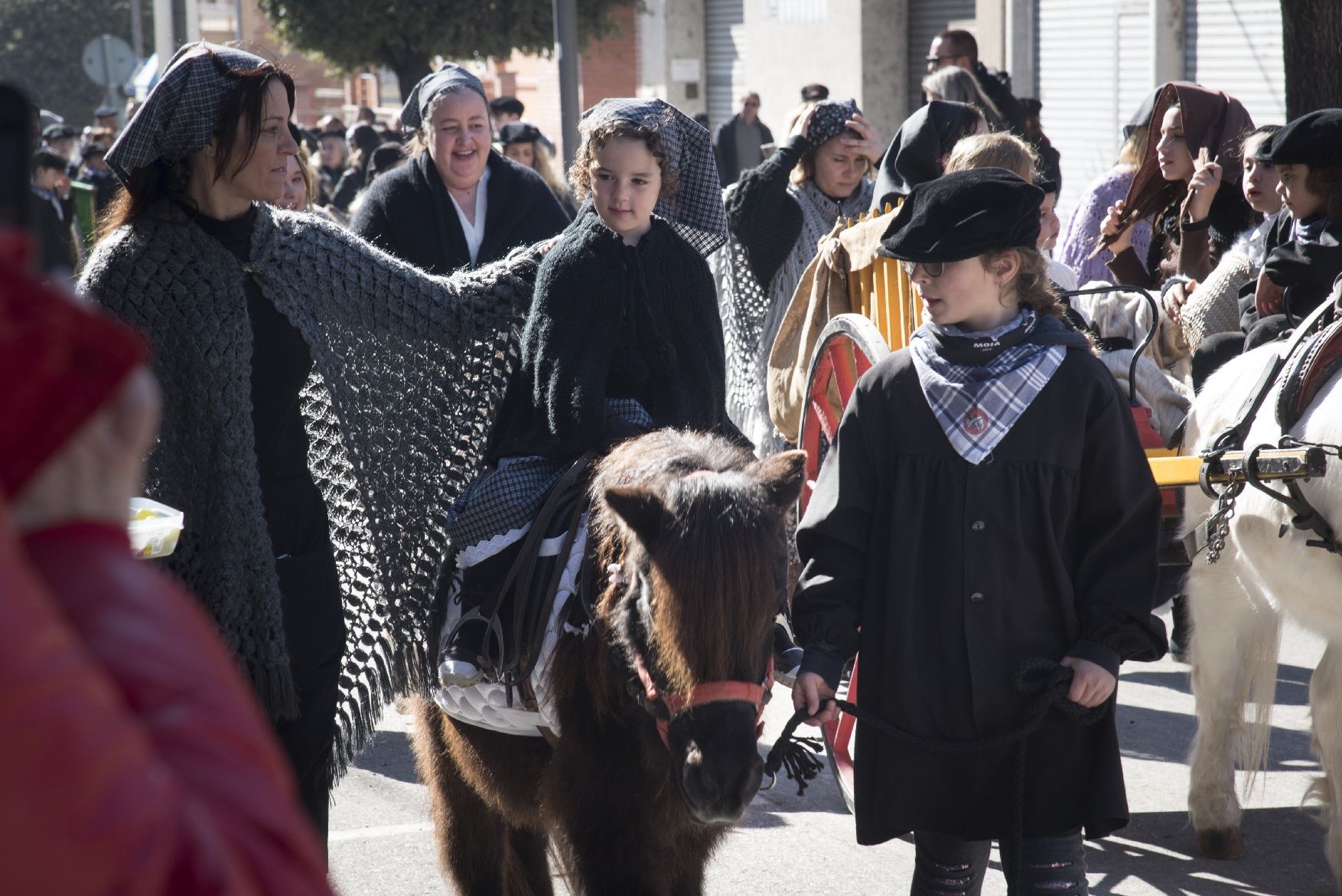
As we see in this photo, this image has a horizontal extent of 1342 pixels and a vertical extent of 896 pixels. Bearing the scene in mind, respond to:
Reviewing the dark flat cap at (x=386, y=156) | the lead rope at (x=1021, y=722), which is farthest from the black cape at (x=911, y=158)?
the dark flat cap at (x=386, y=156)

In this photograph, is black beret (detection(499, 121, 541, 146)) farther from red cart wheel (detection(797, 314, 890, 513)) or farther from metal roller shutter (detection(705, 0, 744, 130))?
metal roller shutter (detection(705, 0, 744, 130))

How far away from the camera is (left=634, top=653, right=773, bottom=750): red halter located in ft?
7.90

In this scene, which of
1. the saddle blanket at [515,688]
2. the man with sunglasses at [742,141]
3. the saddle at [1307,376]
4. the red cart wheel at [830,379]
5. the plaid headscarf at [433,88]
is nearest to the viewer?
the saddle blanket at [515,688]

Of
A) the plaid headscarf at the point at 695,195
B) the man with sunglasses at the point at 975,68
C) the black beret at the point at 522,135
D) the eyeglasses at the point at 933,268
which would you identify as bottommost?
the eyeglasses at the point at 933,268

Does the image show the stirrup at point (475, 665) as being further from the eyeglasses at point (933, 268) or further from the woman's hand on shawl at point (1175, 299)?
the woman's hand on shawl at point (1175, 299)

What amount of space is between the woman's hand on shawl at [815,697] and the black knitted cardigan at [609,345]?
2.30 feet

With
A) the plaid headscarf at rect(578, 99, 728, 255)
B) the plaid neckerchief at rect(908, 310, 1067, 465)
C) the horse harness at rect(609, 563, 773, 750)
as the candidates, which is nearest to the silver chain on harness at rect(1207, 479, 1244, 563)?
the plaid neckerchief at rect(908, 310, 1067, 465)

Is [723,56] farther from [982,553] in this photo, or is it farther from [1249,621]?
[982,553]

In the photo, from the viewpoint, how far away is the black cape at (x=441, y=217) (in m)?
4.72

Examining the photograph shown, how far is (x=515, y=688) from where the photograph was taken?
120 inches

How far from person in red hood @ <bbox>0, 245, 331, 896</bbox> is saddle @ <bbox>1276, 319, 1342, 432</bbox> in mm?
3547

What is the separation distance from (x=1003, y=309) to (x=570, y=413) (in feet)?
3.06

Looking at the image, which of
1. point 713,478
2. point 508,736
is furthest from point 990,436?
point 508,736

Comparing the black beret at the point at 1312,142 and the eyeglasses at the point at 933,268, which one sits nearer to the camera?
the eyeglasses at the point at 933,268
